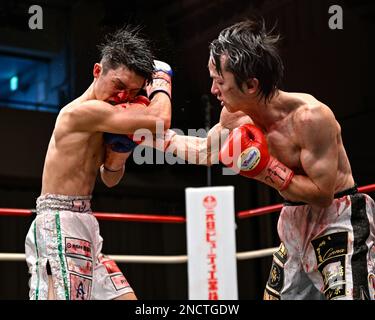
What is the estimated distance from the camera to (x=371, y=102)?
4379 mm

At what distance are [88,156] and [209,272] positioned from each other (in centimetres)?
175

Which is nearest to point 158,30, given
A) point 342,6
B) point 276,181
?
point 342,6

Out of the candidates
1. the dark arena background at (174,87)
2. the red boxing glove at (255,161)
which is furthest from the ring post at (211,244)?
the red boxing glove at (255,161)

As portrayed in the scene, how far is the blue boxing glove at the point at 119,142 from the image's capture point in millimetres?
2305

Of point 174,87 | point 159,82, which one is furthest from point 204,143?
point 174,87

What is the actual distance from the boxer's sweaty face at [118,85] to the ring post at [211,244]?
5.50ft

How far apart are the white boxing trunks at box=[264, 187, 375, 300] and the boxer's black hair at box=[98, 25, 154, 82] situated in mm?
631

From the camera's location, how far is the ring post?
3.85 m

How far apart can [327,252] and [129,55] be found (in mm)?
867

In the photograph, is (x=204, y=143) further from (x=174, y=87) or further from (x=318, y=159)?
(x=174, y=87)

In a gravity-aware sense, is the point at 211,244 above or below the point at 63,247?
above

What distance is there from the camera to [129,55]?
227 cm

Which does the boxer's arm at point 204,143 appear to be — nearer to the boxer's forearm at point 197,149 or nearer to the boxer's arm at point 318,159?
the boxer's forearm at point 197,149

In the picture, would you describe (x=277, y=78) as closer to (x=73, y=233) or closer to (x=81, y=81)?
(x=73, y=233)
